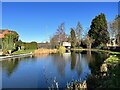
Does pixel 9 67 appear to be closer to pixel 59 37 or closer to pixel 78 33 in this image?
pixel 59 37

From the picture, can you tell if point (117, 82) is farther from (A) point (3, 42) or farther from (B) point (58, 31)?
(B) point (58, 31)

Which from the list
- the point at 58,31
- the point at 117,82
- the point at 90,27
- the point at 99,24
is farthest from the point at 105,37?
the point at 117,82

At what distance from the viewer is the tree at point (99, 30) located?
177 feet

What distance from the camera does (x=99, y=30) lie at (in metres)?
56.4

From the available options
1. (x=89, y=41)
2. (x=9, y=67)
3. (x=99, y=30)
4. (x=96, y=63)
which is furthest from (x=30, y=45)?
(x=96, y=63)

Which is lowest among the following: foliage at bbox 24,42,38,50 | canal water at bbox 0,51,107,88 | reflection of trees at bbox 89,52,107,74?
canal water at bbox 0,51,107,88

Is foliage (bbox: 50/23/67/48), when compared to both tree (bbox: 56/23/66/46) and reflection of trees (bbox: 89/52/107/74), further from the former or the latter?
reflection of trees (bbox: 89/52/107/74)

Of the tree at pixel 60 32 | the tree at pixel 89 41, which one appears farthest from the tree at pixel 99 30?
the tree at pixel 60 32

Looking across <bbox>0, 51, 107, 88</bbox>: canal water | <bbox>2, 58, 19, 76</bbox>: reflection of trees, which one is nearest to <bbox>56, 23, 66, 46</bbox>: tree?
<bbox>2, 58, 19, 76</bbox>: reflection of trees

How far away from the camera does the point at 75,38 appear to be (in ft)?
208

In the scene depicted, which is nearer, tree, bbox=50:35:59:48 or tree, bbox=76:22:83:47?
tree, bbox=50:35:59:48

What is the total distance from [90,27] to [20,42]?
21876 millimetres

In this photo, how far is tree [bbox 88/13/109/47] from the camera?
177ft

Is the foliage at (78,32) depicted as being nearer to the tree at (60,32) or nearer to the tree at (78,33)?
the tree at (78,33)
